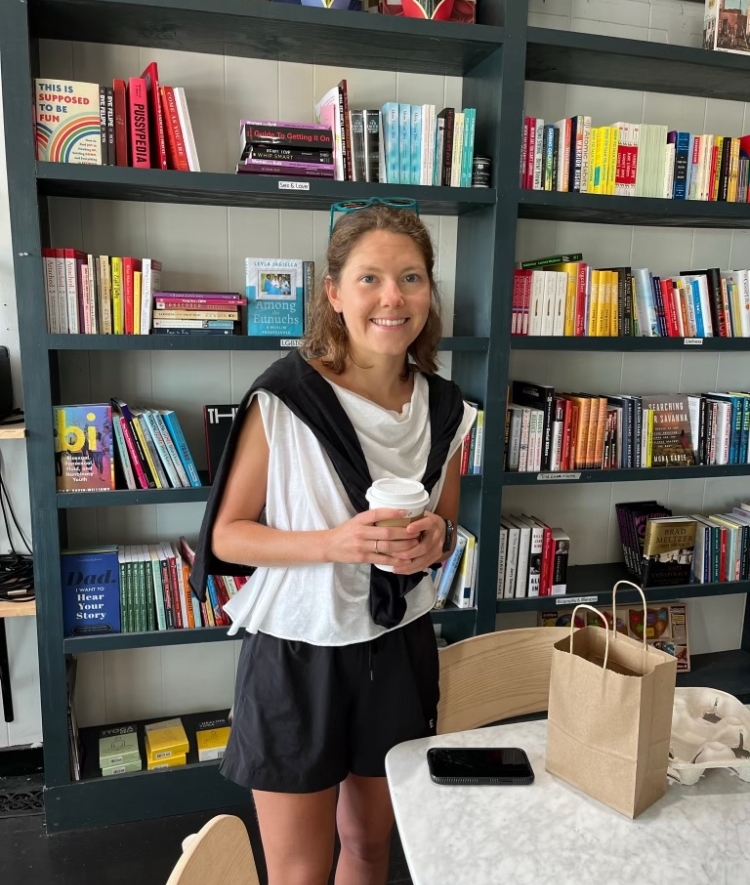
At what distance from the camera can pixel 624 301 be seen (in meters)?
2.44

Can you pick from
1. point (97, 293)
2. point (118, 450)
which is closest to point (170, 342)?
point (97, 293)

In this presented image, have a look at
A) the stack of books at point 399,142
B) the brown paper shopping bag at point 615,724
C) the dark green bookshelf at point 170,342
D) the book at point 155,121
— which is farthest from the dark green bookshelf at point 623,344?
→ the brown paper shopping bag at point 615,724

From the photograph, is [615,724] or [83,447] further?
[83,447]

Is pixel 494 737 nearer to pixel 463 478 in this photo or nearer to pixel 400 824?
pixel 400 824

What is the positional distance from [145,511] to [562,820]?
5.94 feet

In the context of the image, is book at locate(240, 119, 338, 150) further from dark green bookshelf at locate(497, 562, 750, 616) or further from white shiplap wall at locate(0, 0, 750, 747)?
dark green bookshelf at locate(497, 562, 750, 616)

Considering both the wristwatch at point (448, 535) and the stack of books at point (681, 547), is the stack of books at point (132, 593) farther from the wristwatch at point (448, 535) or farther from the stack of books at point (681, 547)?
the stack of books at point (681, 547)

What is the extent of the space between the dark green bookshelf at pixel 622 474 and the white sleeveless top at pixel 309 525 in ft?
3.76

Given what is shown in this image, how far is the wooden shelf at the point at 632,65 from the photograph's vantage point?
2.18 m

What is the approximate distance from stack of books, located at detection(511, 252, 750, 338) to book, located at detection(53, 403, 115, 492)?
132 centimetres

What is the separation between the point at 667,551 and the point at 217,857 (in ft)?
7.33

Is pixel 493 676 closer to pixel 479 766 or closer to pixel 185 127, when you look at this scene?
pixel 479 766

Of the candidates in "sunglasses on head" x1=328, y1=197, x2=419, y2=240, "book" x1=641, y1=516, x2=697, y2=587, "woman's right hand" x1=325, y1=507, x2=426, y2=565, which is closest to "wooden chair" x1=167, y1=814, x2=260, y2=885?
"woman's right hand" x1=325, y1=507, x2=426, y2=565

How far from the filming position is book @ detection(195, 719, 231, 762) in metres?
2.34
